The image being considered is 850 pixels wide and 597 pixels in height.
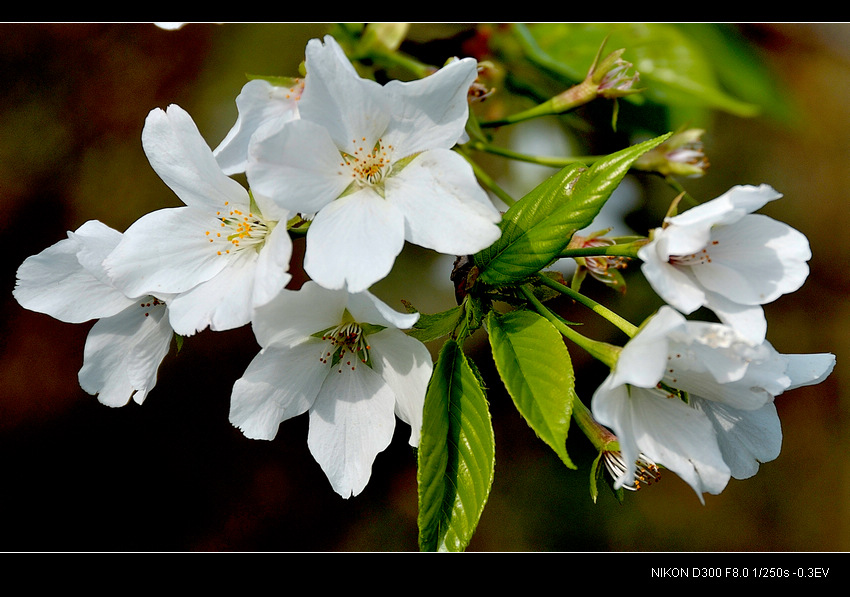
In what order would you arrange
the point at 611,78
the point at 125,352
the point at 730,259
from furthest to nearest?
1. the point at 611,78
2. the point at 125,352
3. the point at 730,259

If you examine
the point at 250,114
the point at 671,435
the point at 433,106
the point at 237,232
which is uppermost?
the point at 433,106

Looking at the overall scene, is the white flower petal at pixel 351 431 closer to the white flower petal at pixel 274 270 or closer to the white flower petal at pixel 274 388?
the white flower petal at pixel 274 388

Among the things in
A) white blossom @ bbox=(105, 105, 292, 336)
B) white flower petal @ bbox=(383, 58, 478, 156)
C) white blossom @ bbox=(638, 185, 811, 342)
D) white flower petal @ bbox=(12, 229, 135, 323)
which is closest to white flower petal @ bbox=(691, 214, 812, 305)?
white blossom @ bbox=(638, 185, 811, 342)

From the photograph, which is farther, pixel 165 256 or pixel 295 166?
pixel 165 256

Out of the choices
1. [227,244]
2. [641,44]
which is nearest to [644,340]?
[227,244]

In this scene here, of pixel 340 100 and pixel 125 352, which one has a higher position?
pixel 340 100

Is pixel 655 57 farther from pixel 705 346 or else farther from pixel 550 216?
pixel 705 346

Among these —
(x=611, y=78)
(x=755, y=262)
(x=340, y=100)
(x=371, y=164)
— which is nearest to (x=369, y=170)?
(x=371, y=164)

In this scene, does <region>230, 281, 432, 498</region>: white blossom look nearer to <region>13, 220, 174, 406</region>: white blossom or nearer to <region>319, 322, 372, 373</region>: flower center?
<region>319, 322, 372, 373</region>: flower center
